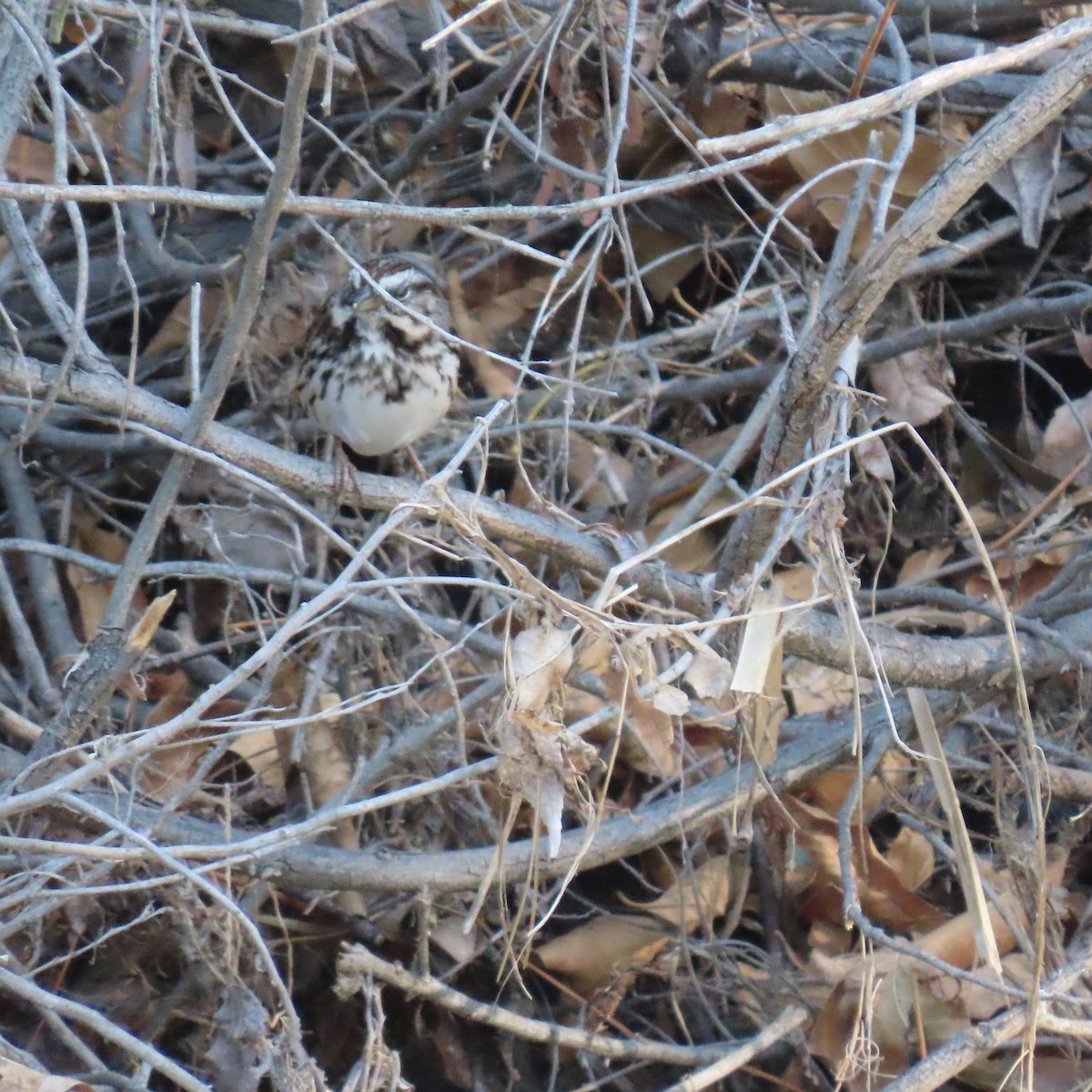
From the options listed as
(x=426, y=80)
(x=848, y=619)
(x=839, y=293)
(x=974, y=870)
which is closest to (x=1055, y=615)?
(x=974, y=870)

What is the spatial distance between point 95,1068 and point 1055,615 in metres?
1.56

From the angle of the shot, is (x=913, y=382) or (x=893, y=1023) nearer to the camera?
(x=893, y=1023)

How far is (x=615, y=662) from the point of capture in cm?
149

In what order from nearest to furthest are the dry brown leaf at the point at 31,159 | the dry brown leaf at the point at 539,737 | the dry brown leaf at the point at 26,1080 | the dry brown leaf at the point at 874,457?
the dry brown leaf at the point at 539,737 < the dry brown leaf at the point at 26,1080 < the dry brown leaf at the point at 874,457 < the dry brown leaf at the point at 31,159

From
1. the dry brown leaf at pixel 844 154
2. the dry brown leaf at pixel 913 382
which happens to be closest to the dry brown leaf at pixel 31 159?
the dry brown leaf at pixel 844 154

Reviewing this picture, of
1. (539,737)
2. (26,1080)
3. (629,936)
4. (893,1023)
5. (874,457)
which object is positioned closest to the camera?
(539,737)

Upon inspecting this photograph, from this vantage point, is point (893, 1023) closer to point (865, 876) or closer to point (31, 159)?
point (865, 876)

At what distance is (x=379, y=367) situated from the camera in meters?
2.89

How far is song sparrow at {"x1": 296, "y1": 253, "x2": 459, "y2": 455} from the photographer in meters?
2.85

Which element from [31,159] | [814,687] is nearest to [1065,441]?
[814,687]

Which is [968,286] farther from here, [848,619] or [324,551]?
[848,619]

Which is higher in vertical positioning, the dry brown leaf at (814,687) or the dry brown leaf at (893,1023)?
the dry brown leaf at (814,687)

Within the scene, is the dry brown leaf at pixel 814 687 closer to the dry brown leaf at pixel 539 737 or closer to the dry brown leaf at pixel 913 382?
the dry brown leaf at pixel 913 382

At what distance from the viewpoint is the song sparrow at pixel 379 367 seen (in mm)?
2850
